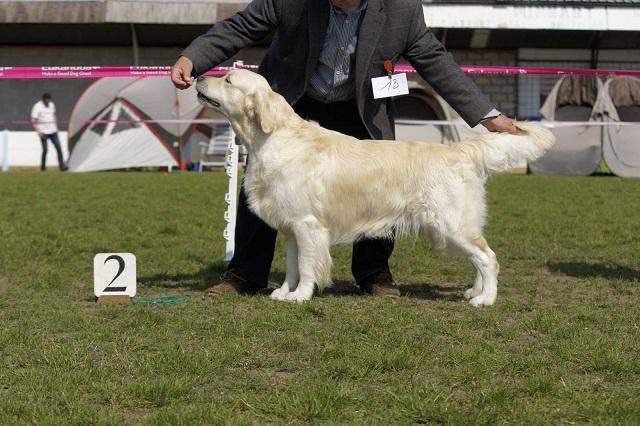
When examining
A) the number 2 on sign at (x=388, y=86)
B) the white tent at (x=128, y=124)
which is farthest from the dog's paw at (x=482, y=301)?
the white tent at (x=128, y=124)

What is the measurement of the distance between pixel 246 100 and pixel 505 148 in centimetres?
134

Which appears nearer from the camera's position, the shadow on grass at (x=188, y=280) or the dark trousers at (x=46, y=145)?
the shadow on grass at (x=188, y=280)

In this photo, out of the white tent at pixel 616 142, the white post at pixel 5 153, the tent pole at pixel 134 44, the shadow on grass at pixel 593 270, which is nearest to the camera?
the shadow on grass at pixel 593 270

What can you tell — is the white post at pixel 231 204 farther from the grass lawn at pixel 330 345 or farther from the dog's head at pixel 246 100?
the dog's head at pixel 246 100

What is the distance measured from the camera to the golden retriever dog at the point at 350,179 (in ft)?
14.0

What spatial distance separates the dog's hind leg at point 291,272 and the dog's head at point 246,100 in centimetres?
61

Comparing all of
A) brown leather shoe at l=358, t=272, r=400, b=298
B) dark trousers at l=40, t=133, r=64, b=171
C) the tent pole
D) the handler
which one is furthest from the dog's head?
the tent pole

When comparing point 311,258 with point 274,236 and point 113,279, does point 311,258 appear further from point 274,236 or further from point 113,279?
point 113,279

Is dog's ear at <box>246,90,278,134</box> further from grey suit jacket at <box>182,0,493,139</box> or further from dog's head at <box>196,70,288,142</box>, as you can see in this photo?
grey suit jacket at <box>182,0,493,139</box>

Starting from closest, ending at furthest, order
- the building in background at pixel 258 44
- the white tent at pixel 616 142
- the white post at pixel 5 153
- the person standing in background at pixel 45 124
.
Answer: the white tent at pixel 616 142, the white post at pixel 5 153, the person standing in background at pixel 45 124, the building in background at pixel 258 44

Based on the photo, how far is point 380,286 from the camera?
467 cm

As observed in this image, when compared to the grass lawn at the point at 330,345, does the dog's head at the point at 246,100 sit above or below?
above

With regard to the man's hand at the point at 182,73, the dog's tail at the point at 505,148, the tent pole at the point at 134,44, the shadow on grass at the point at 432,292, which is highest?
the tent pole at the point at 134,44

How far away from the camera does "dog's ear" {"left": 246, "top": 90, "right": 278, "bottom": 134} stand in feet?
13.8
